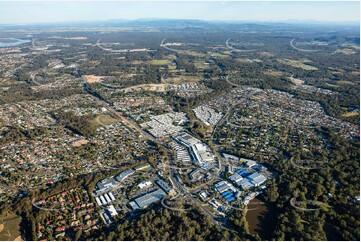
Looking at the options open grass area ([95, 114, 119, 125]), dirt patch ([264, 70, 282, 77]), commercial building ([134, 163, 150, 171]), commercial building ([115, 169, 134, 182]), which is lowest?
dirt patch ([264, 70, 282, 77])

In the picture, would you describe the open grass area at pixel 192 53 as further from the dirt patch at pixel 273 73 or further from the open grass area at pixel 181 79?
the open grass area at pixel 181 79

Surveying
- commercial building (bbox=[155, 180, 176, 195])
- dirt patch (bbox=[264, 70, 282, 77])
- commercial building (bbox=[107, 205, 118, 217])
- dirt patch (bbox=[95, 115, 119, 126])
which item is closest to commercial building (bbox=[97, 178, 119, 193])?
commercial building (bbox=[107, 205, 118, 217])

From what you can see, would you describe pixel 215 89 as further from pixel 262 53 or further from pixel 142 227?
pixel 262 53

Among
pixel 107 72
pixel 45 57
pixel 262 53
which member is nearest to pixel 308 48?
pixel 262 53

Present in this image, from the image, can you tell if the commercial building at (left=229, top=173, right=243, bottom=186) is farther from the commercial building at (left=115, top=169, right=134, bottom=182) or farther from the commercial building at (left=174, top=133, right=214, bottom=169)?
the commercial building at (left=115, top=169, right=134, bottom=182)

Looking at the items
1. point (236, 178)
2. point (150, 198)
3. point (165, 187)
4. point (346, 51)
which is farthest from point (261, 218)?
point (346, 51)

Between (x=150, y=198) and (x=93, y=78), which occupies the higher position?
(x=150, y=198)

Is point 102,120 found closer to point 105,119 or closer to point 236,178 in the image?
point 105,119
